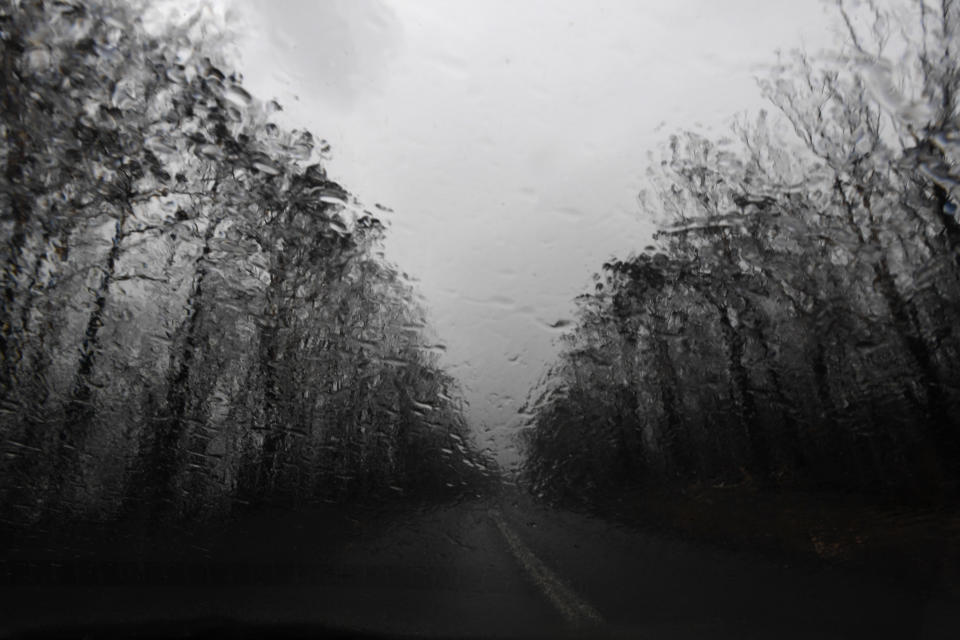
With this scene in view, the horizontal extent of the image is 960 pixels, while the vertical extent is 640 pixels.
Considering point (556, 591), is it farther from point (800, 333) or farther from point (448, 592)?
point (800, 333)

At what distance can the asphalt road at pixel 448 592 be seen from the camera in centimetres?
425

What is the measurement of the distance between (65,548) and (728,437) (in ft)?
32.7

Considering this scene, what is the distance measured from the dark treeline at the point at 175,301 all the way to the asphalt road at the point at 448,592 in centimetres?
129

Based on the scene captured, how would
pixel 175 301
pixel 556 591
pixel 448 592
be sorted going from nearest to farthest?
pixel 448 592 < pixel 556 591 < pixel 175 301

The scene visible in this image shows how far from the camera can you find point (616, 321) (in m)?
10.3

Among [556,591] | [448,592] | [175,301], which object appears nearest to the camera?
[448,592]

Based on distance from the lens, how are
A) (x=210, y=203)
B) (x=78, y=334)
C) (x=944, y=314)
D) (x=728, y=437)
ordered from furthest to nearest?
(x=728, y=437)
(x=210, y=203)
(x=78, y=334)
(x=944, y=314)

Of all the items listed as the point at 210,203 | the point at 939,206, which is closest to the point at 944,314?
the point at 939,206

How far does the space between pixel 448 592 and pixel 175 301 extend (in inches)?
Result: 244

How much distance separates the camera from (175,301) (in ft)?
27.0

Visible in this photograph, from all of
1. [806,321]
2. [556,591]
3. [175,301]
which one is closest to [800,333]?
[806,321]

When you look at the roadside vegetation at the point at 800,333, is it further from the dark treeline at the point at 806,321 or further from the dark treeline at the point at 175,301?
the dark treeline at the point at 175,301

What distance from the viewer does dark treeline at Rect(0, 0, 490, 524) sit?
6633mm

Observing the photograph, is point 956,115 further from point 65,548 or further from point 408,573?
point 65,548
